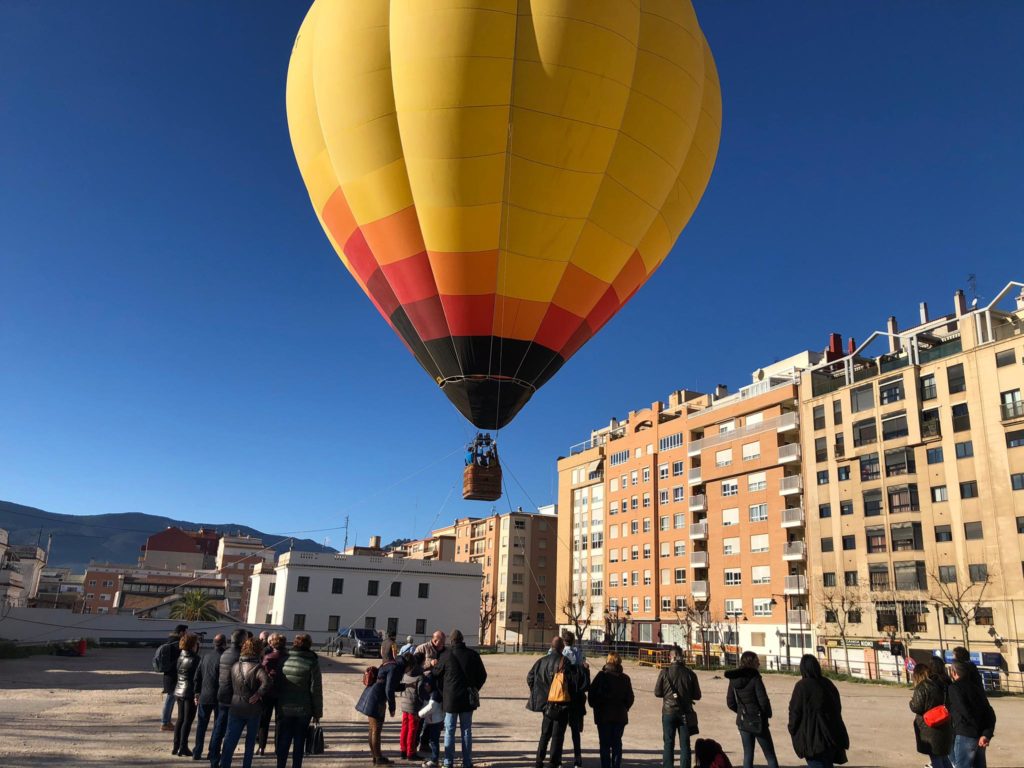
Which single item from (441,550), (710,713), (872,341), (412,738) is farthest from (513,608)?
(412,738)

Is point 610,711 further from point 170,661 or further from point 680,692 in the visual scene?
point 170,661

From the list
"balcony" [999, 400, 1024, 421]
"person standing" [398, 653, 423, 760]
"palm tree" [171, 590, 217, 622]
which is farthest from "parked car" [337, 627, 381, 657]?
"palm tree" [171, 590, 217, 622]

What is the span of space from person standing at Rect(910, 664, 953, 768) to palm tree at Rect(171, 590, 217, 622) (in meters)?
67.8

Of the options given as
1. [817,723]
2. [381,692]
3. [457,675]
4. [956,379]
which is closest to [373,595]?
[956,379]

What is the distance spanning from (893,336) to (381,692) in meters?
50.4

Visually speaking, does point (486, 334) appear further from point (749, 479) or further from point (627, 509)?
point (627, 509)

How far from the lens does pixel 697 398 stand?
71.4 meters

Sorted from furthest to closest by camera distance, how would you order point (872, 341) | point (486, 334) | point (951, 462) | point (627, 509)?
point (627, 509)
point (872, 341)
point (951, 462)
point (486, 334)

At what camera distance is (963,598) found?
4156 cm

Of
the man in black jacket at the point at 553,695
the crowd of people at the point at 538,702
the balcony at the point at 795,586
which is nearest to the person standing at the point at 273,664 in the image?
the crowd of people at the point at 538,702

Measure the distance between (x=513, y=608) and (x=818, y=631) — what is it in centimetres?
4444

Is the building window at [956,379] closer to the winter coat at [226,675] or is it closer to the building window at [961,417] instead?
the building window at [961,417]

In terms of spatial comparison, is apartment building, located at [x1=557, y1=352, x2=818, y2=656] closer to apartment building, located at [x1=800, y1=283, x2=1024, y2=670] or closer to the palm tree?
apartment building, located at [x1=800, y1=283, x2=1024, y2=670]

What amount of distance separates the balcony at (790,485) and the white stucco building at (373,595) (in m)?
22.7
